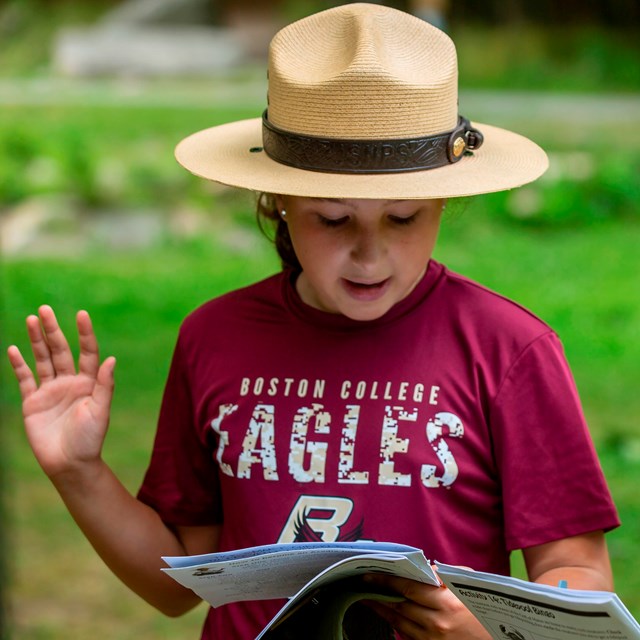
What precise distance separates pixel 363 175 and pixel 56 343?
2.09 ft

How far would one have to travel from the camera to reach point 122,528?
2.07 m

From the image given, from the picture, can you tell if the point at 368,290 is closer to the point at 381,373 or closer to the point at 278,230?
the point at 381,373

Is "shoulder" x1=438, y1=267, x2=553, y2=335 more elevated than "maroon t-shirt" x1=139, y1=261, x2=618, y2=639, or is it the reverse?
"shoulder" x1=438, y1=267, x2=553, y2=335

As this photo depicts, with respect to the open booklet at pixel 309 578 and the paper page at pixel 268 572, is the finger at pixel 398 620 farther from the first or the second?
the paper page at pixel 268 572

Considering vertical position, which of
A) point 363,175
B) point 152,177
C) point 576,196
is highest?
point 363,175

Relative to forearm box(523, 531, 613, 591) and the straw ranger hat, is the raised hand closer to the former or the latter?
the straw ranger hat

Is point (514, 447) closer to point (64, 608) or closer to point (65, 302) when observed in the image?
point (64, 608)

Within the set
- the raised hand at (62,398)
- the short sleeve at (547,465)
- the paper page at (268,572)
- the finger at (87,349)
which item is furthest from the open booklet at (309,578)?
the finger at (87,349)

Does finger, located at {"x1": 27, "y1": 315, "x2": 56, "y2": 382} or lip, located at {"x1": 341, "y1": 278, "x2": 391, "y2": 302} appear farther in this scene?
finger, located at {"x1": 27, "y1": 315, "x2": 56, "y2": 382}

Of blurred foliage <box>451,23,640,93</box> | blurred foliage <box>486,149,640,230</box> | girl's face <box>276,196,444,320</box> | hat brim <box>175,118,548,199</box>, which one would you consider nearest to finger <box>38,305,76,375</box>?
hat brim <box>175,118,548,199</box>

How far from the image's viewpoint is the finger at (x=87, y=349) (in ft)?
6.74

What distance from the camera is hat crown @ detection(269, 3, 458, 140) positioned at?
5.70 feet

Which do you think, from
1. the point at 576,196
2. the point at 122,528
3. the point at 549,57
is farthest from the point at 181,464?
the point at 549,57

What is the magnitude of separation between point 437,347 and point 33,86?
35.2ft
